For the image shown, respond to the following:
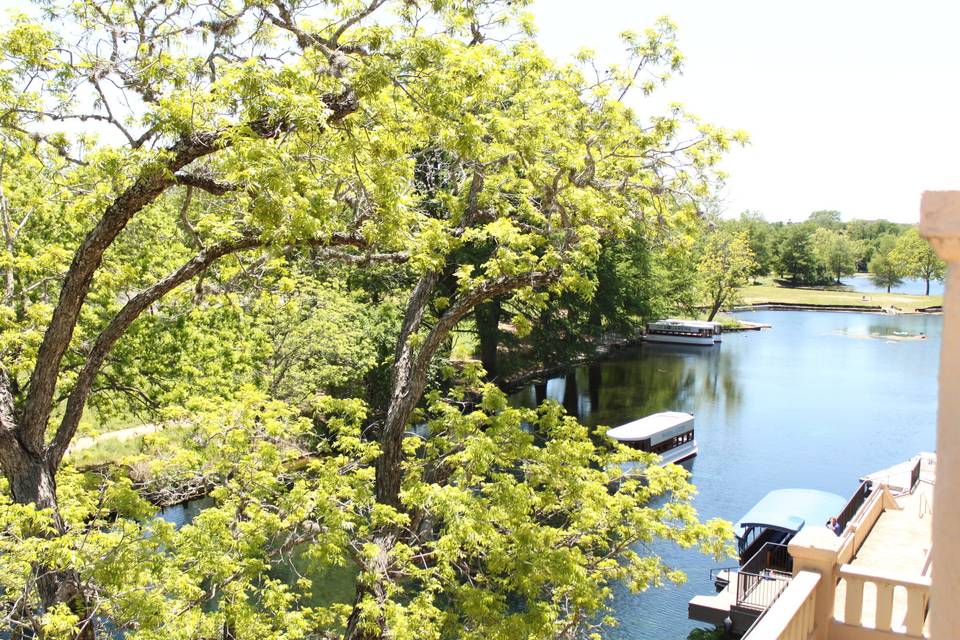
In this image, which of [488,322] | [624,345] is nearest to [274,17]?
[488,322]

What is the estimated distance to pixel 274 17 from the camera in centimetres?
883

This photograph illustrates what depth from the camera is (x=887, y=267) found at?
Result: 328ft

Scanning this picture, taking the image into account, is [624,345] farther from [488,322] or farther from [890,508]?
[890,508]

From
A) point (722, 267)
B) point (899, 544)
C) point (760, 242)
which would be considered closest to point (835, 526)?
point (899, 544)

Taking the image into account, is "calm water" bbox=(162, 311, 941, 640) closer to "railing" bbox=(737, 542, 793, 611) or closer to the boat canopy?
"railing" bbox=(737, 542, 793, 611)

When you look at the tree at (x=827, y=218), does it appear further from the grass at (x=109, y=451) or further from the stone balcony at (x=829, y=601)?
the stone balcony at (x=829, y=601)

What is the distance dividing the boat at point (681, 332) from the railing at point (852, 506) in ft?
122

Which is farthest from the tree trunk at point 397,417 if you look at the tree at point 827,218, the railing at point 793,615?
the tree at point 827,218

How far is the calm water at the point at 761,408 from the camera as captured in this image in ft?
79.8

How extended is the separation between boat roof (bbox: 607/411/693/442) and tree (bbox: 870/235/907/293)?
7594 cm

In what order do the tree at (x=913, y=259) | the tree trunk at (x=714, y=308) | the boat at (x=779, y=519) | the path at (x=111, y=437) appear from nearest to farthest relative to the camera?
the boat at (x=779, y=519) → the path at (x=111, y=437) → the tree trunk at (x=714, y=308) → the tree at (x=913, y=259)

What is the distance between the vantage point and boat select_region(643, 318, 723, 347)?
2264 inches

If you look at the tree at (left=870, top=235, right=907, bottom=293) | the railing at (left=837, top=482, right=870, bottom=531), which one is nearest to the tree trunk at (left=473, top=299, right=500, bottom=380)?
the railing at (left=837, top=482, right=870, bottom=531)

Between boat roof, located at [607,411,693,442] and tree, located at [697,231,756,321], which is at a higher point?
tree, located at [697,231,756,321]
